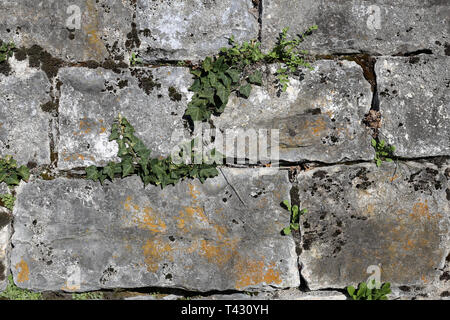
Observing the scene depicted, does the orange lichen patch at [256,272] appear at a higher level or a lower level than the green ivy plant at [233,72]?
lower

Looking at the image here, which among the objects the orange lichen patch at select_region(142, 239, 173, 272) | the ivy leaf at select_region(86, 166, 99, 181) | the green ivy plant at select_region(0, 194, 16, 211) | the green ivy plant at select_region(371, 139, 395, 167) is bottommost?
the orange lichen patch at select_region(142, 239, 173, 272)

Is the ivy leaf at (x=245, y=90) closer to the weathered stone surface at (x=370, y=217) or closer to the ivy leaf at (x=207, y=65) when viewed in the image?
the ivy leaf at (x=207, y=65)

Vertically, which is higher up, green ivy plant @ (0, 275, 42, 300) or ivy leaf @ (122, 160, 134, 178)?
ivy leaf @ (122, 160, 134, 178)

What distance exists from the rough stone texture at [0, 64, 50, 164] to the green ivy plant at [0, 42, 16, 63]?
0.26ft

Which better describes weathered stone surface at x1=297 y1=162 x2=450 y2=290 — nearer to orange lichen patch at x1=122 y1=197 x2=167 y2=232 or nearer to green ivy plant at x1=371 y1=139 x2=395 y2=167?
green ivy plant at x1=371 y1=139 x2=395 y2=167

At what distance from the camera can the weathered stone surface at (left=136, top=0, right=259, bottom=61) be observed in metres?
2.60

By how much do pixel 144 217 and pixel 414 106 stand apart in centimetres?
191

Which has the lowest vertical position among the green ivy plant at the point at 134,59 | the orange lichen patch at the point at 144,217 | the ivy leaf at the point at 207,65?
the orange lichen patch at the point at 144,217

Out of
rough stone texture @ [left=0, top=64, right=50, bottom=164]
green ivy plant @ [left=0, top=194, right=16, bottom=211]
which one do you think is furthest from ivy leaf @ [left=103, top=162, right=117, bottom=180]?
green ivy plant @ [left=0, top=194, right=16, bottom=211]

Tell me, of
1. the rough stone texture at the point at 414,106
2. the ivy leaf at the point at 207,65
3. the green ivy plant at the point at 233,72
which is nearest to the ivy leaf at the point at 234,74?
the green ivy plant at the point at 233,72

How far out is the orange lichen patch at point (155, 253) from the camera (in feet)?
8.64

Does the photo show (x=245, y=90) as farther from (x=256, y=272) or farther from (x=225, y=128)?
(x=256, y=272)

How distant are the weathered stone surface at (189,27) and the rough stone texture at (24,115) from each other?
720 millimetres
